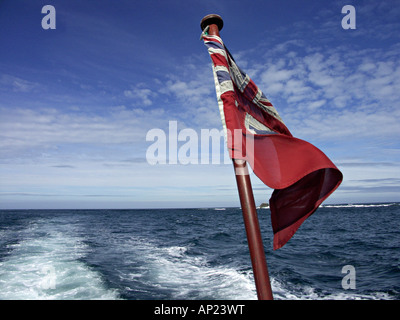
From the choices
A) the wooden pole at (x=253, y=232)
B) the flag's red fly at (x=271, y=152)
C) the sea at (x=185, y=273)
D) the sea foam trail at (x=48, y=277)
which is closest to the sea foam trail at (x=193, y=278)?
the sea at (x=185, y=273)

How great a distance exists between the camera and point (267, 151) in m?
3.44

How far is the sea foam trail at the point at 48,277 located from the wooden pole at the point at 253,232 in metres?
7.88

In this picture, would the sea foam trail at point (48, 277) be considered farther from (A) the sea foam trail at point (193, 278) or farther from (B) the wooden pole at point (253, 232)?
(B) the wooden pole at point (253, 232)

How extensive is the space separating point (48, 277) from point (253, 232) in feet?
37.1

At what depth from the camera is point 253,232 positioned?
8.21 feet

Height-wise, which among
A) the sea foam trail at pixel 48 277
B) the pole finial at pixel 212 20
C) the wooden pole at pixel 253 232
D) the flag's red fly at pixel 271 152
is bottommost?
the sea foam trail at pixel 48 277

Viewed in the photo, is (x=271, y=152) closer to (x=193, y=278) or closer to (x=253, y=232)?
(x=253, y=232)

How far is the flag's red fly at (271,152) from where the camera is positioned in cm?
310

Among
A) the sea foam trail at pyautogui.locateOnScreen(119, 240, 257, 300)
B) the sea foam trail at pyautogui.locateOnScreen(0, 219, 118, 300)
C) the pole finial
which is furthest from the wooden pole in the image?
the sea foam trail at pyautogui.locateOnScreen(0, 219, 118, 300)

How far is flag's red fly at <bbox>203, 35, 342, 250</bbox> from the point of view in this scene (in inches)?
122

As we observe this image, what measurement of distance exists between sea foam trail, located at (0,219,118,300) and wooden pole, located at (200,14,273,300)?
7.88m

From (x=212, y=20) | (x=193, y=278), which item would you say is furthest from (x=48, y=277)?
(x=212, y=20)

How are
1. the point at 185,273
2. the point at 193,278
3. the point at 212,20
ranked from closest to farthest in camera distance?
1. the point at 212,20
2. the point at 193,278
3. the point at 185,273
